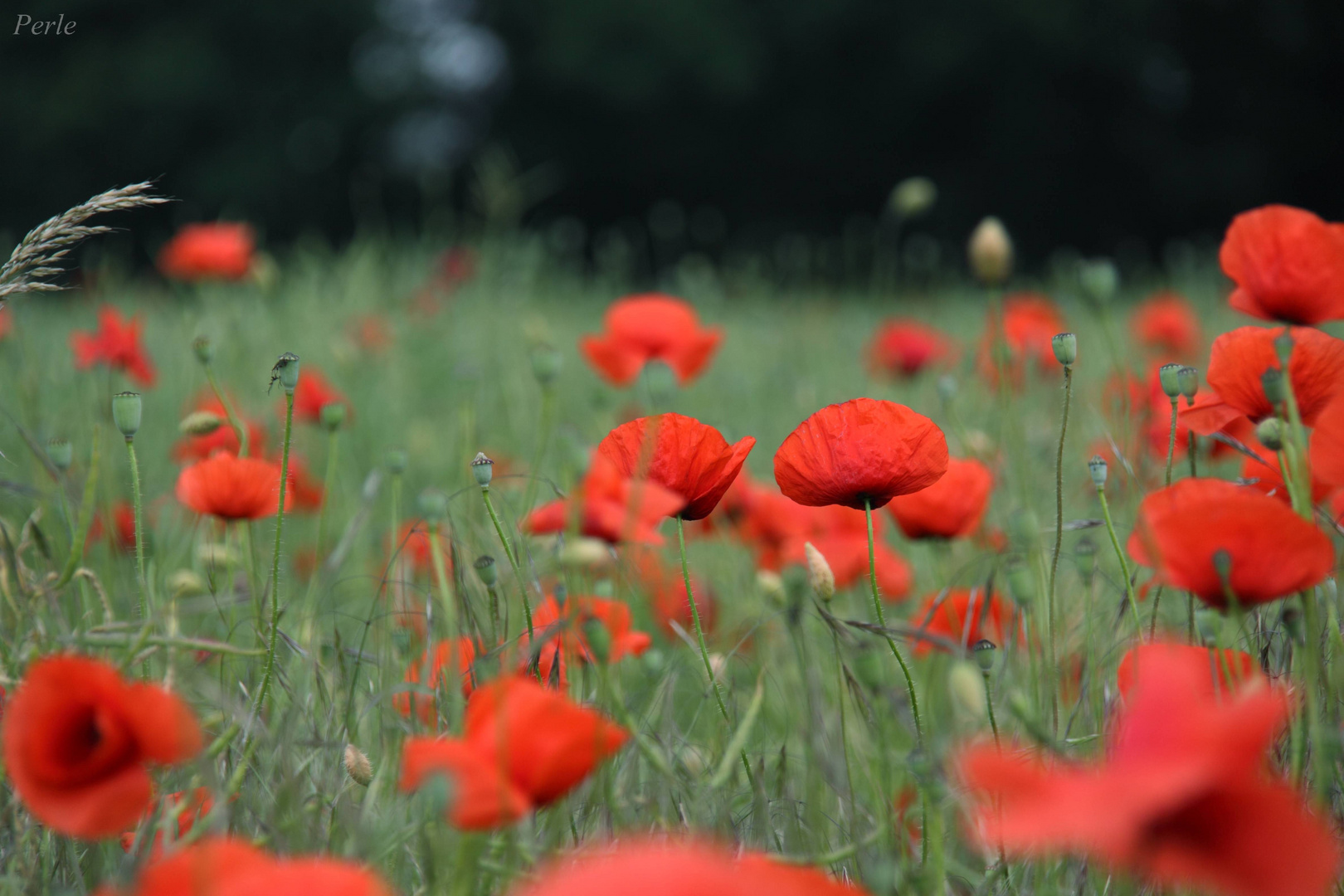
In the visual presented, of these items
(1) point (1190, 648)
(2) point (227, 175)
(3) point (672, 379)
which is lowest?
(1) point (1190, 648)

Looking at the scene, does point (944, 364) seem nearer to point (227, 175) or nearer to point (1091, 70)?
point (227, 175)

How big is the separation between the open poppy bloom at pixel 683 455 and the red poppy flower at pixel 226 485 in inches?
10.6

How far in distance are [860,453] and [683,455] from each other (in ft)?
0.38

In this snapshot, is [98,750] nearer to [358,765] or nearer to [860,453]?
[358,765]

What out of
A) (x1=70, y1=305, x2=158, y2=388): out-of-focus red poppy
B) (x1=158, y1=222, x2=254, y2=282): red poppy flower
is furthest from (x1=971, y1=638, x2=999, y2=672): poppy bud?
(x1=158, y1=222, x2=254, y2=282): red poppy flower

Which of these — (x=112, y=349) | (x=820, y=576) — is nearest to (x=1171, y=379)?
(x=820, y=576)

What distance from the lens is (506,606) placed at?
72cm

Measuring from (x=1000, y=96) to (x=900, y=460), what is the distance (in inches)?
420

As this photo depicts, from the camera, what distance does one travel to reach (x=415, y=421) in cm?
200

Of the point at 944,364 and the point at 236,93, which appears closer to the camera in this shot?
the point at 944,364

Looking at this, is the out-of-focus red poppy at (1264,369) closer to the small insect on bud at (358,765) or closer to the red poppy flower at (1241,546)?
the red poppy flower at (1241,546)

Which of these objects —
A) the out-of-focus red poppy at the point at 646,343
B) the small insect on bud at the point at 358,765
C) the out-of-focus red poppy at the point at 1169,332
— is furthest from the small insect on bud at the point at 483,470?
the out-of-focus red poppy at the point at 1169,332

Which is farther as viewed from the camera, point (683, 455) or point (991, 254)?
point (991, 254)

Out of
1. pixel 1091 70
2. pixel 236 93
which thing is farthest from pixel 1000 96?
pixel 236 93
